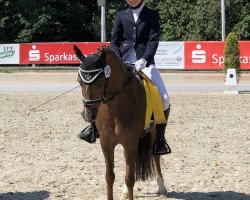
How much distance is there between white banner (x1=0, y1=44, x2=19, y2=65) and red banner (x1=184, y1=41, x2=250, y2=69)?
9.78 meters

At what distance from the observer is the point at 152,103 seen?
6371 millimetres

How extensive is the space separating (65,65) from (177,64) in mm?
7391

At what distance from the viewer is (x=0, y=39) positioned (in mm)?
38281

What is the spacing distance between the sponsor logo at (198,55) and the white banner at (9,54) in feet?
33.3

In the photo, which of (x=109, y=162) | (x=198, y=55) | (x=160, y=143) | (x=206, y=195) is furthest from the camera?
(x=198, y=55)

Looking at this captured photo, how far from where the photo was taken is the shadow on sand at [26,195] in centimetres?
669

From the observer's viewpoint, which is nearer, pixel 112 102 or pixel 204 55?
pixel 112 102

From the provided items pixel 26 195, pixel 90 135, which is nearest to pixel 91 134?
pixel 90 135

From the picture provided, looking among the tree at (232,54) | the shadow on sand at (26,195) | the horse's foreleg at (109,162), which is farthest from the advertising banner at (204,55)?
the horse's foreleg at (109,162)

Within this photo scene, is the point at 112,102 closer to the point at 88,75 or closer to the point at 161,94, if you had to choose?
the point at 88,75

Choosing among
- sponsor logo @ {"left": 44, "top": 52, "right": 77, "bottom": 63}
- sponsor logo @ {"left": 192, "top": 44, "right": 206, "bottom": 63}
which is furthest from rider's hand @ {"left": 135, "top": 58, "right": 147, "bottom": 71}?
sponsor logo @ {"left": 44, "top": 52, "right": 77, "bottom": 63}

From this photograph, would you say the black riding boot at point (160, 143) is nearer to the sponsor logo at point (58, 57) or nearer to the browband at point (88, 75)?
the browband at point (88, 75)

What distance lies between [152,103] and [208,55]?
72.2 ft

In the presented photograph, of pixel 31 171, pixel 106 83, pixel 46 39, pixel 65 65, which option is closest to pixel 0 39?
pixel 46 39
